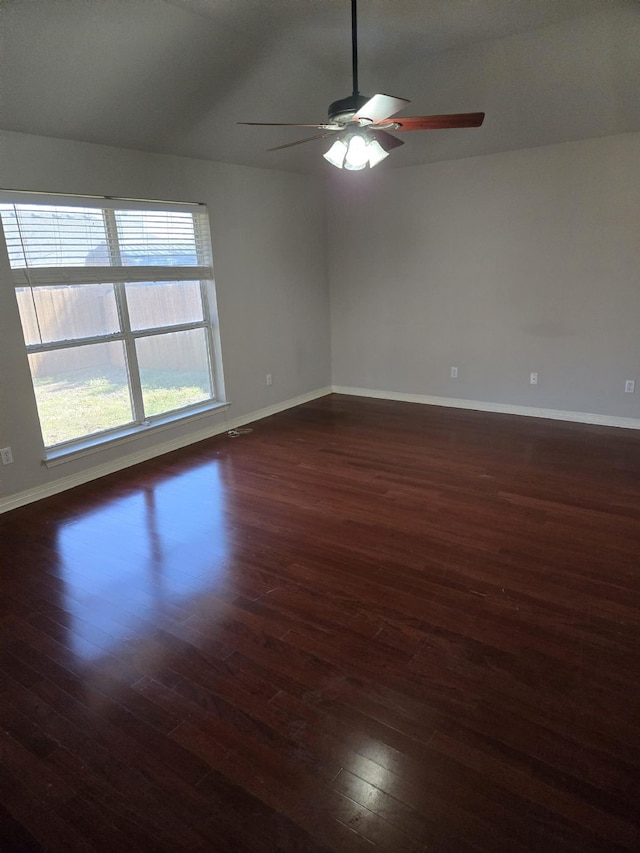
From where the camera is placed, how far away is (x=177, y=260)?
4.46m

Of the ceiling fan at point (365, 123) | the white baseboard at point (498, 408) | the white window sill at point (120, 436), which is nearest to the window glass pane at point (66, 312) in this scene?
the white window sill at point (120, 436)

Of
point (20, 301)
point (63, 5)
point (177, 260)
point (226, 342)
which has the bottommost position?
point (226, 342)

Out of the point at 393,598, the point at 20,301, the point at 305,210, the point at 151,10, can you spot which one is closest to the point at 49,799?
the point at 393,598

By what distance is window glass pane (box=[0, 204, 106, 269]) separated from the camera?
337cm

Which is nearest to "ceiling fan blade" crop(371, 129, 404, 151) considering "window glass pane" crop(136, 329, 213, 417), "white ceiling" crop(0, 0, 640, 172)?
"white ceiling" crop(0, 0, 640, 172)

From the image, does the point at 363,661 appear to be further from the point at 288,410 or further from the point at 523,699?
the point at 288,410

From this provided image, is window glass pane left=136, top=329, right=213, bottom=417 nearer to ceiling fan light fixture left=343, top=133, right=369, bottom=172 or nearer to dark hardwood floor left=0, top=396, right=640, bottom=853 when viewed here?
dark hardwood floor left=0, top=396, right=640, bottom=853

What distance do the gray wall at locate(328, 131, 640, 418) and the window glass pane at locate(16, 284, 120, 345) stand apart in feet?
9.65

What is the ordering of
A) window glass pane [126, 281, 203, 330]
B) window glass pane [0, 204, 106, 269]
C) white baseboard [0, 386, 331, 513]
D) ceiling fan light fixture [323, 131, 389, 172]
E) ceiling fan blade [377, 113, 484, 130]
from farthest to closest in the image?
window glass pane [126, 281, 203, 330], white baseboard [0, 386, 331, 513], window glass pane [0, 204, 106, 269], ceiling fan light fixture [323, 131, 389, 172], ceiling fan blade [377, 113, 484, 130]

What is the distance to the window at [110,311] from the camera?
3543 mm

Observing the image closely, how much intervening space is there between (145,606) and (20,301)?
2.26 m

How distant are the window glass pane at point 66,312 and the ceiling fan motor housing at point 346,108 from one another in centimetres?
233

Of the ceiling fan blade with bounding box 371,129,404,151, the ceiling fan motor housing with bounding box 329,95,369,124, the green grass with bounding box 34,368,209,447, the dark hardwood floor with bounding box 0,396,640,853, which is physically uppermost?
the ceiling fan motor housing with bounding box 329,95,369,124

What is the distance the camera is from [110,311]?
407 centimetres
